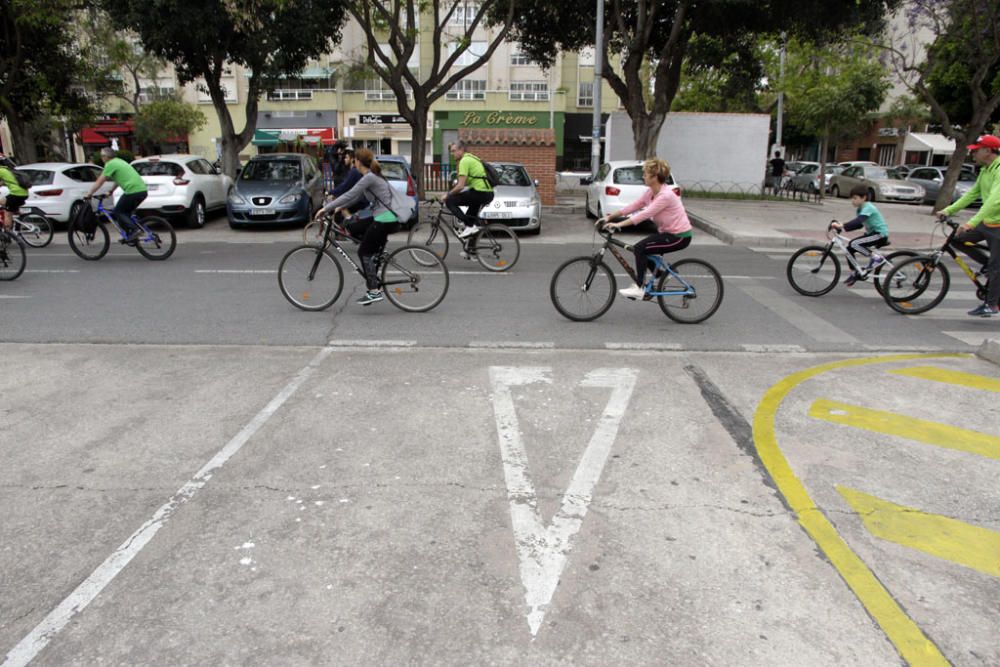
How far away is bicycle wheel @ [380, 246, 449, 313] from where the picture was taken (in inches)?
315

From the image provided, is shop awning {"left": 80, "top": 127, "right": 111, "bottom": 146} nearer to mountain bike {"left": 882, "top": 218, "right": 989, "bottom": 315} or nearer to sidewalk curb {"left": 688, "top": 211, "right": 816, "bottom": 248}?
sidewalk curb {"left": 688, "top": 211, "right": 816, "bottom": 248}

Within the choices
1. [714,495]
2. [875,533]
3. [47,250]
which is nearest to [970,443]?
[875,533]

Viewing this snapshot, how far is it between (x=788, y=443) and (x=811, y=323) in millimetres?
3705

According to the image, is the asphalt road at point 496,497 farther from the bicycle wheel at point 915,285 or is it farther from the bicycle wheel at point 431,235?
the bicycle wheel at point 431,235

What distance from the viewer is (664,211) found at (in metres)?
7.19

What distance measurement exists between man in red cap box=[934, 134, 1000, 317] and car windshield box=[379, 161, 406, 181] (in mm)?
11057

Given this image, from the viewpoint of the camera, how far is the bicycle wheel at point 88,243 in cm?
1170

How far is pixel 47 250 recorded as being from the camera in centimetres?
1304

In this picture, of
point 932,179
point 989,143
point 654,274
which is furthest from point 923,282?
point 932,179

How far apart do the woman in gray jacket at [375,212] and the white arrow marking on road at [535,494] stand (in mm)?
2581

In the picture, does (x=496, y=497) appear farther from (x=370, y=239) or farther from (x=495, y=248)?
(x=495, y=248)

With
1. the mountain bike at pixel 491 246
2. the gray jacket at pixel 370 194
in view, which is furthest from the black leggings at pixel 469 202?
the gray jacket at pixel 370 194

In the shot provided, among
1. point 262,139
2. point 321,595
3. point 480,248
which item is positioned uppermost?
A: point 262,139

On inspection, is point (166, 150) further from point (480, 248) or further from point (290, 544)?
point (290, 544)
